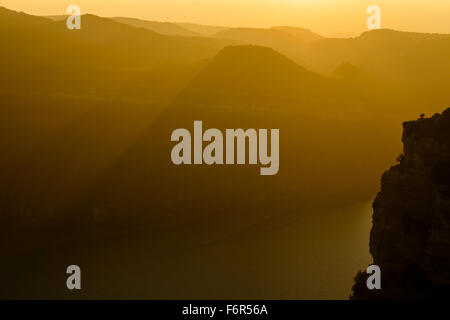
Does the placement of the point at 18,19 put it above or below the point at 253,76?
above

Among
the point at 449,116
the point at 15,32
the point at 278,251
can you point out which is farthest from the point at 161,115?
the point at 449,116

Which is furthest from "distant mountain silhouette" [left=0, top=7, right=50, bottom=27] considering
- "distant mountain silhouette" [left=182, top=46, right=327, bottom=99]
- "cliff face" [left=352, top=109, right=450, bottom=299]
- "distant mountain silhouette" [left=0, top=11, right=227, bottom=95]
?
"cliff face" [left=352, top=109, right=450, bottom=299]

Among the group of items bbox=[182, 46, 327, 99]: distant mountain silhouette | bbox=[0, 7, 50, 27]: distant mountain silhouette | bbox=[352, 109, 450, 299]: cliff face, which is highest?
bbox=[0, 7, 50, 27]: distant mountain silhouette

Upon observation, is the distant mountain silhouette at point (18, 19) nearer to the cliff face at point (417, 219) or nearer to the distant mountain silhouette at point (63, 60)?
the distant mountain silhouette at point (63, 60)

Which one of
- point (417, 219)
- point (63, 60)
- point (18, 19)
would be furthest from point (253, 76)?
point (417, 219)

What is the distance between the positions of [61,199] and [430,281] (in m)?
31.7

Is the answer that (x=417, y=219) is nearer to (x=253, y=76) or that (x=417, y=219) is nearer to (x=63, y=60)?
(x=253, y=76)

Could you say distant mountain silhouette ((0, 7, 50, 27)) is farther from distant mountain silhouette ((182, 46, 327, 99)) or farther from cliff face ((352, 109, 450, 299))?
cliff face ((352, 109, 450, 299))

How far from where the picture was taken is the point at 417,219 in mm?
19500

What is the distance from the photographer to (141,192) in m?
48.5

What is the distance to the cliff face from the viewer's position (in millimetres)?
18328

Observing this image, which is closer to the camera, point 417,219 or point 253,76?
point 417,219

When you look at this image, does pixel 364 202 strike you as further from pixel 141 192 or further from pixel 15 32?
pixel 15 32

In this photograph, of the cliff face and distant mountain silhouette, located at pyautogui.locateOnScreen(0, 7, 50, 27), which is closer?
the cliff face
